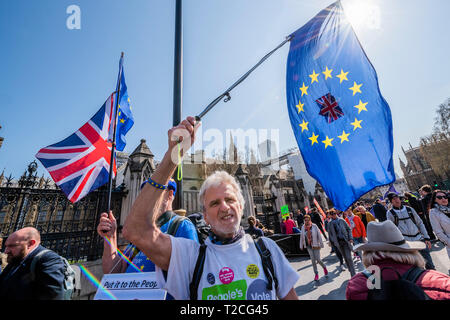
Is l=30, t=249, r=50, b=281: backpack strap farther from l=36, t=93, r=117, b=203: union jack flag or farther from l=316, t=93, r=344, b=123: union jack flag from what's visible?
l=316, t=93, r=344, b=123: union jack flag

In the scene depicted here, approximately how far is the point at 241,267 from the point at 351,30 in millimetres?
5630

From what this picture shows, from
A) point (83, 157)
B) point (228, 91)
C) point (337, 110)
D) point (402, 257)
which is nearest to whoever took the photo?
point (402, 257)

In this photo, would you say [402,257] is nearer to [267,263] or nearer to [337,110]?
[267,263]

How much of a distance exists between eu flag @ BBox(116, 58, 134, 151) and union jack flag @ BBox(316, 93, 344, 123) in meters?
5.79

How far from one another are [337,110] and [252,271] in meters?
4.12

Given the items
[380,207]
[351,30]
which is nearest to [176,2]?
[351,30]

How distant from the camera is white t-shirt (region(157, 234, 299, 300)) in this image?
4.58ft

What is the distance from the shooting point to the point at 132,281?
58.8 inches

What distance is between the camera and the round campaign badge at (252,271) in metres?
1.48

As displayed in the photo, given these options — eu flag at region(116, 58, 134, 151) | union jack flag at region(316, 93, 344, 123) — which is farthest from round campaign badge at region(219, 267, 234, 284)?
eu flag at region(116, 58, 134, 151)

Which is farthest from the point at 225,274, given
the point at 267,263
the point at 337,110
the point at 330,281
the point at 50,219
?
the point at 50,219

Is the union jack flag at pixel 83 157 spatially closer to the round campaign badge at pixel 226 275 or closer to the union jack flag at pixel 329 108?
the round campaign badge at pixel 226 275

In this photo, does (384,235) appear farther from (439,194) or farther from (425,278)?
→ (439,194)

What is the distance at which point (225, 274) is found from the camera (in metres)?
1.45
